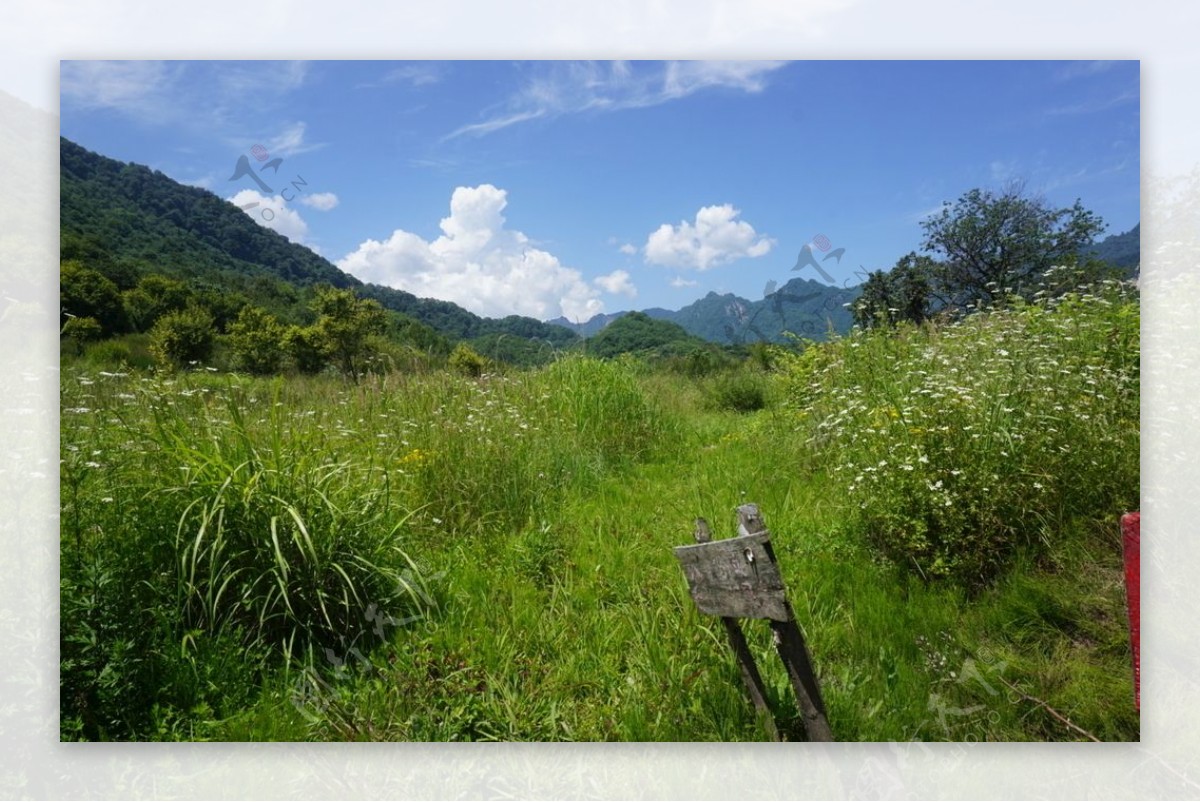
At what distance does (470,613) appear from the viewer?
8.28 feet

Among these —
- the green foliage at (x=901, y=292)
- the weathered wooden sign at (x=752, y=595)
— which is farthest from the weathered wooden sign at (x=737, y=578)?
the green foliage at (x=901, y=292)

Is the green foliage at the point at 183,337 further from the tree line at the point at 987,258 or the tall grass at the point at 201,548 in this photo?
the tree line at the point at 987,258

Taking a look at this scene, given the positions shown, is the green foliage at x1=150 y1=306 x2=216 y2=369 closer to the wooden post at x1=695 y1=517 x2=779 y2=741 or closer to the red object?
the wooden post at x1=695 y1=517 x2=779 y2=741

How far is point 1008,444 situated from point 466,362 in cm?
309

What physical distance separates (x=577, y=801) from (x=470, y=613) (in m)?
0.73

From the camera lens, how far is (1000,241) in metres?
3.00

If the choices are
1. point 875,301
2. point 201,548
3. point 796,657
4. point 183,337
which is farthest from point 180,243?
point 875,301

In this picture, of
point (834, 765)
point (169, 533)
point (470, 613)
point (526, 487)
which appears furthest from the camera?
point (526, 487)

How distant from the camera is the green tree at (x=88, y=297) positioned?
103 inches

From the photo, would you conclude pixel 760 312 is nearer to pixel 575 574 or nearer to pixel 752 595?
pixel 575 574

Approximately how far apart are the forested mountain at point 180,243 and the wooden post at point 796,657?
2.01m

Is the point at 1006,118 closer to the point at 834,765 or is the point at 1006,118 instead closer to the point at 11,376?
the point at 834,765

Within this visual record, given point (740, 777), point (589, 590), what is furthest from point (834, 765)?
point (589, 590)

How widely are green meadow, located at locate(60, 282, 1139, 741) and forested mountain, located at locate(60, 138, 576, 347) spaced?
1.48 feet
